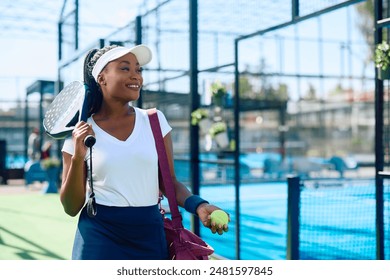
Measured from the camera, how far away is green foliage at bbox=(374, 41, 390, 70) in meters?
3.55

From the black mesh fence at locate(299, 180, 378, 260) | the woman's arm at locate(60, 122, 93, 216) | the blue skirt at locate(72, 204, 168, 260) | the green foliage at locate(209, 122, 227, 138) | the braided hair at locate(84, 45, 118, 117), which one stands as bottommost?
the black mesh fence at locate(299, 180, 378, 260)

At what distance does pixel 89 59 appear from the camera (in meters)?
2.15

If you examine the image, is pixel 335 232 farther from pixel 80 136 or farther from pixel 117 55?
pixel 80 136

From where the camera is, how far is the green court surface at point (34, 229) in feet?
17.2

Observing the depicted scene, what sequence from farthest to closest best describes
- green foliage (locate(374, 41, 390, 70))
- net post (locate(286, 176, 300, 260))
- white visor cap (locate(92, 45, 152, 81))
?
1. net post (locate(286, 176, 300, 260))
2. green foliage (locate(374, 41, 390, 70))
3. white visor cap (locate(92, 45, 152, 81))

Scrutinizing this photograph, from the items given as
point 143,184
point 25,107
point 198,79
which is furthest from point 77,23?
point 25,107

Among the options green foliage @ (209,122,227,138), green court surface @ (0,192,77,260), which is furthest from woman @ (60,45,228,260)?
green foliage @ (209,122,227,138)

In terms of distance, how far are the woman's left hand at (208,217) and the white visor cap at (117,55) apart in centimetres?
62

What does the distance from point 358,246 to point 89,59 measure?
409 cm

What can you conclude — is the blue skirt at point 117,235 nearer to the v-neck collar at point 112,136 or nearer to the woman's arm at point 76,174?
the woman's arm at point 76,174

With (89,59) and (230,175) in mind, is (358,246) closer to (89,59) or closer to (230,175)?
(230,175)

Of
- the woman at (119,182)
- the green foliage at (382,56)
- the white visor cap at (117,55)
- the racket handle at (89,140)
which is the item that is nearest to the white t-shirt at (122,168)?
the woman at (119,182)

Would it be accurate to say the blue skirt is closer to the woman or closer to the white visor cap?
the woman

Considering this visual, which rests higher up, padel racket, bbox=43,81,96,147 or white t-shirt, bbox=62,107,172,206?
padel racket, bbox=43,81,96,147
